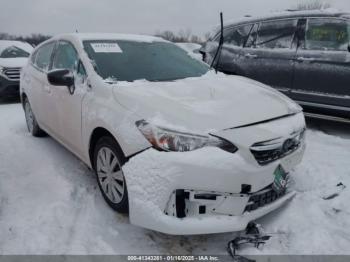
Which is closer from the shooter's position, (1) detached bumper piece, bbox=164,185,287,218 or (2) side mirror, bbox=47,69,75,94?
(1) detached bumper piece, bbox=164,185,287,218

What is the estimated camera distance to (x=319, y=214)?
3107 mm

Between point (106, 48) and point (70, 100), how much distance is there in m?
0.65

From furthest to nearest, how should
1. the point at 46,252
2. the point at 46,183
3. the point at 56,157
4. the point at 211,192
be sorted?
the point at 56,157 < the point at 46,183 < the point at 46,252 < the point at 211,192

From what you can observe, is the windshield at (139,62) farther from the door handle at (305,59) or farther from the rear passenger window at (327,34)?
the rear passenger window at (327,34)

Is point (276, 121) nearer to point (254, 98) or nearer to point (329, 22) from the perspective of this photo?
Result: point (254, 98)

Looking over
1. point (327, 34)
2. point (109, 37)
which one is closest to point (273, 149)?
point (109, 37)

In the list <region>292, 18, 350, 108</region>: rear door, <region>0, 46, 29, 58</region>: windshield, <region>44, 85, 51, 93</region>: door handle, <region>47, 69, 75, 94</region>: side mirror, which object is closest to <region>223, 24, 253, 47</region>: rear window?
<region>292, 18, 350, 108</region>: rear door

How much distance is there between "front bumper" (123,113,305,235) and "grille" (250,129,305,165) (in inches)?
1.7

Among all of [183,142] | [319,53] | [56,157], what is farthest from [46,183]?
[319,53]

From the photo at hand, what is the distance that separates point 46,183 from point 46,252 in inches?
48.7

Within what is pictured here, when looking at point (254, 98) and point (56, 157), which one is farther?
point (56, 157)

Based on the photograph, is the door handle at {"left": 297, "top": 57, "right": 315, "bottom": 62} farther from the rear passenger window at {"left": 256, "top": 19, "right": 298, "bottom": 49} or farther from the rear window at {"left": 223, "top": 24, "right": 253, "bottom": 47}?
the rear window at {"left": 223, "top": 24, "right": 253, "bottom": 47}

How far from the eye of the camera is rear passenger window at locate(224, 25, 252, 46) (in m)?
6.35

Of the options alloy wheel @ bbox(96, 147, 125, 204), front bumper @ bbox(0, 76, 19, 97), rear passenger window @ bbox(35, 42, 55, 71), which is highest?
rear passenger window @ bbox(35, 42, 55, 71)
